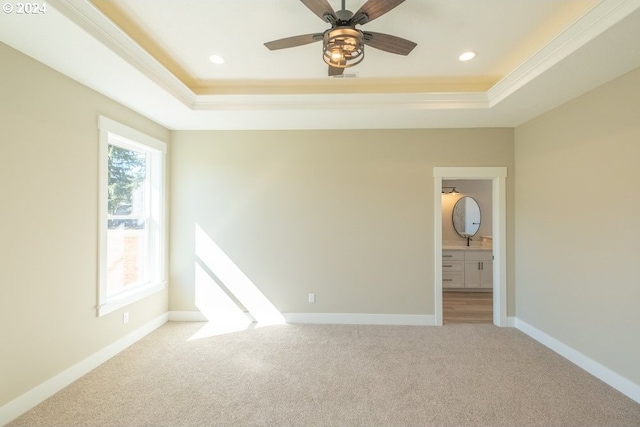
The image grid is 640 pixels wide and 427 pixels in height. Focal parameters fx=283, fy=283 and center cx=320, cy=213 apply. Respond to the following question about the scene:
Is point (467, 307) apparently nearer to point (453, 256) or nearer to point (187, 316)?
point (453, 256)

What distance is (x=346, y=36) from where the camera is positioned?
1735mm

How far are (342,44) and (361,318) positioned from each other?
3.25 metres

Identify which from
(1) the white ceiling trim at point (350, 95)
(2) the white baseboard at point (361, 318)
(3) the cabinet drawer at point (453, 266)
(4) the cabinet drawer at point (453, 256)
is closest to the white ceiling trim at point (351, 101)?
(1) the white ceiling trim at point (350, 95)

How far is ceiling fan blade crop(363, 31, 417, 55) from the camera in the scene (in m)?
1.84

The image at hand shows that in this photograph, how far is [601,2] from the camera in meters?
1.75

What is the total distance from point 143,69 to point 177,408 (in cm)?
274

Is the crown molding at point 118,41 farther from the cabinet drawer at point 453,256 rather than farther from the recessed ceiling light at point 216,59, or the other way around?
the cabinet drawer at point 453,256

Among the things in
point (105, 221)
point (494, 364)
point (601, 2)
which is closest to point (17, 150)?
point (105, 221)

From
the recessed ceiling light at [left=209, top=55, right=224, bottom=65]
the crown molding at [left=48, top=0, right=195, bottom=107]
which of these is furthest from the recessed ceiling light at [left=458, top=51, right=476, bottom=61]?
the crown molding at [left=48, top=0, right=195, bottom=107]

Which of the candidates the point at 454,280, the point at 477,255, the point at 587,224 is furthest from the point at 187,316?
the point at 477,255

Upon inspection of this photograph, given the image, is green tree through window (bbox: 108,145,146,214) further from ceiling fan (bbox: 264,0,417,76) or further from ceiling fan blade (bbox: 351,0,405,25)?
ceiling fan blade (bbox: 351,0,405,25)

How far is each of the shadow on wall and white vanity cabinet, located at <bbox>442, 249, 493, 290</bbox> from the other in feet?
11.0

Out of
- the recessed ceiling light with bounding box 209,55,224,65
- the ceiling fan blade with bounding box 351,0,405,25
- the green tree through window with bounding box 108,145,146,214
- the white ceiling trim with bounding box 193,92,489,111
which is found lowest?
the green tree through window with bounding box 108,145,146,214

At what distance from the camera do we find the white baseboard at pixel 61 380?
204cm
